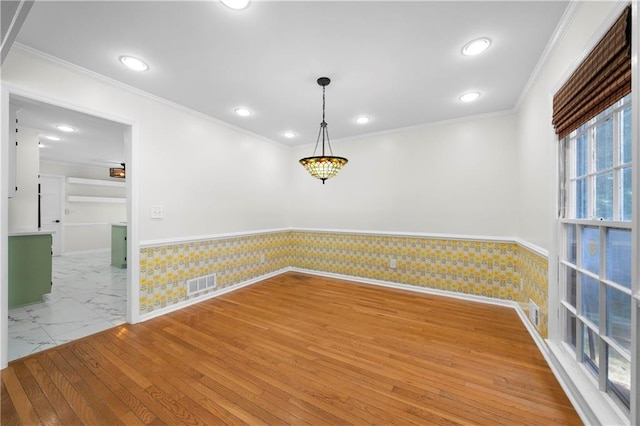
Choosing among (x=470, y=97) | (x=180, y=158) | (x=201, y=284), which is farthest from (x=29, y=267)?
(x=470, y=97)

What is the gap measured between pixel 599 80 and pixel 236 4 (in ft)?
6.77

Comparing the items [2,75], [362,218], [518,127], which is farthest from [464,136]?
[2,75]

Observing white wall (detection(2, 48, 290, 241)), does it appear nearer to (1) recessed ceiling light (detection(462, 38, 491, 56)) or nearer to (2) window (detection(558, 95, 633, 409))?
(1) recessed ceiling light (detection(462, 38, 491, 56))

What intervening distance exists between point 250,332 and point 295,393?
3.23 ft

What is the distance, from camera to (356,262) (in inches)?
168

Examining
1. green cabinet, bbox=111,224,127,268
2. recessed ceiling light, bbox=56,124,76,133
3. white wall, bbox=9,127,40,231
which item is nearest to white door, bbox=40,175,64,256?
green cabinet, bbox=111,224,127,268

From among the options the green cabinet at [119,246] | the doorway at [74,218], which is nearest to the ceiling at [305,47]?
the doorway at [74,218]

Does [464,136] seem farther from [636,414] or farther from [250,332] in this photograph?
[250,332]

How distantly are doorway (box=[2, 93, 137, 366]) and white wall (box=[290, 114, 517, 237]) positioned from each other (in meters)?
3.03

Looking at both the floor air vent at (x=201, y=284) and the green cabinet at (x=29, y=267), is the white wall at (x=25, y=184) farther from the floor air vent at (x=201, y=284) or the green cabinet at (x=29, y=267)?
the floor air vent at (x=201, y=284)

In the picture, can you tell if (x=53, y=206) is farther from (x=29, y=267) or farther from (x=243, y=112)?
(x=243, y=112)

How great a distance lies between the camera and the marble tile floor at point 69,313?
7.64ft

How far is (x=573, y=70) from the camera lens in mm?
1564

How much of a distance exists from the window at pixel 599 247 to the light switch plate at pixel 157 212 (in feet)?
Answer: 12.2
